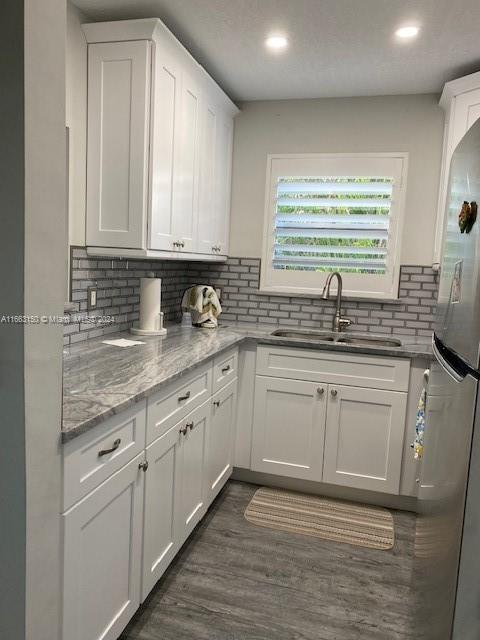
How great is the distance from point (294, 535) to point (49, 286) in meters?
2.03

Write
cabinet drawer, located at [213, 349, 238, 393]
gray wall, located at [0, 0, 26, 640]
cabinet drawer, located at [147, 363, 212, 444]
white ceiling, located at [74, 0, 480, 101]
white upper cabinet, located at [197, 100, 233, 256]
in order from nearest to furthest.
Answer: gray wall, located at [0, 0, 26, 640] → cabinet drawer, located at [147, 363, 212, 444] → white ceiling, located at [74, 0, 480, 101] → cabinet drawer, located at [213, 349, 238, 393] → white upper cabinet, located at [197, 100, 233, 256]

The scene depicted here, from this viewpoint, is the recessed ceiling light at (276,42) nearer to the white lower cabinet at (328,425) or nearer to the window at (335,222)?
the window at (335,222)

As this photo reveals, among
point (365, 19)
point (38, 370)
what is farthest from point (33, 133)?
point (365, 19)

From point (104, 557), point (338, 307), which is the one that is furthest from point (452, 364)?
point (338, 307)

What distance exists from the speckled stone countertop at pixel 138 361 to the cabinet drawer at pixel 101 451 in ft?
0.19

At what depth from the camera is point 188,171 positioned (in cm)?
276

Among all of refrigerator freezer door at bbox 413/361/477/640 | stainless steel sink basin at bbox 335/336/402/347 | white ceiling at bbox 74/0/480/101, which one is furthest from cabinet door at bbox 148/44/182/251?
refrigerator freezer door at bbox 413/361/477/640

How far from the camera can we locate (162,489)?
77.2 inches

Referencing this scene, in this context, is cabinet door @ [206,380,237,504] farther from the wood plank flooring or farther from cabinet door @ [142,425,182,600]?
cabinet door @ [142,425,182,600]

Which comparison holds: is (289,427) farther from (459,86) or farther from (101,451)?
(459,86)

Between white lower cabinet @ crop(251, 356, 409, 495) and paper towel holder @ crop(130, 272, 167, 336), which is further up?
paper towel holder @ crop(130, 272, 167, 336)

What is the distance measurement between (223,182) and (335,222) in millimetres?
817

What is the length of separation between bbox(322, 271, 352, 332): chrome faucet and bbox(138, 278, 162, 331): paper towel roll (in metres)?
1.13

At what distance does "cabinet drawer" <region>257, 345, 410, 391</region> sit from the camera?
2.87 m
